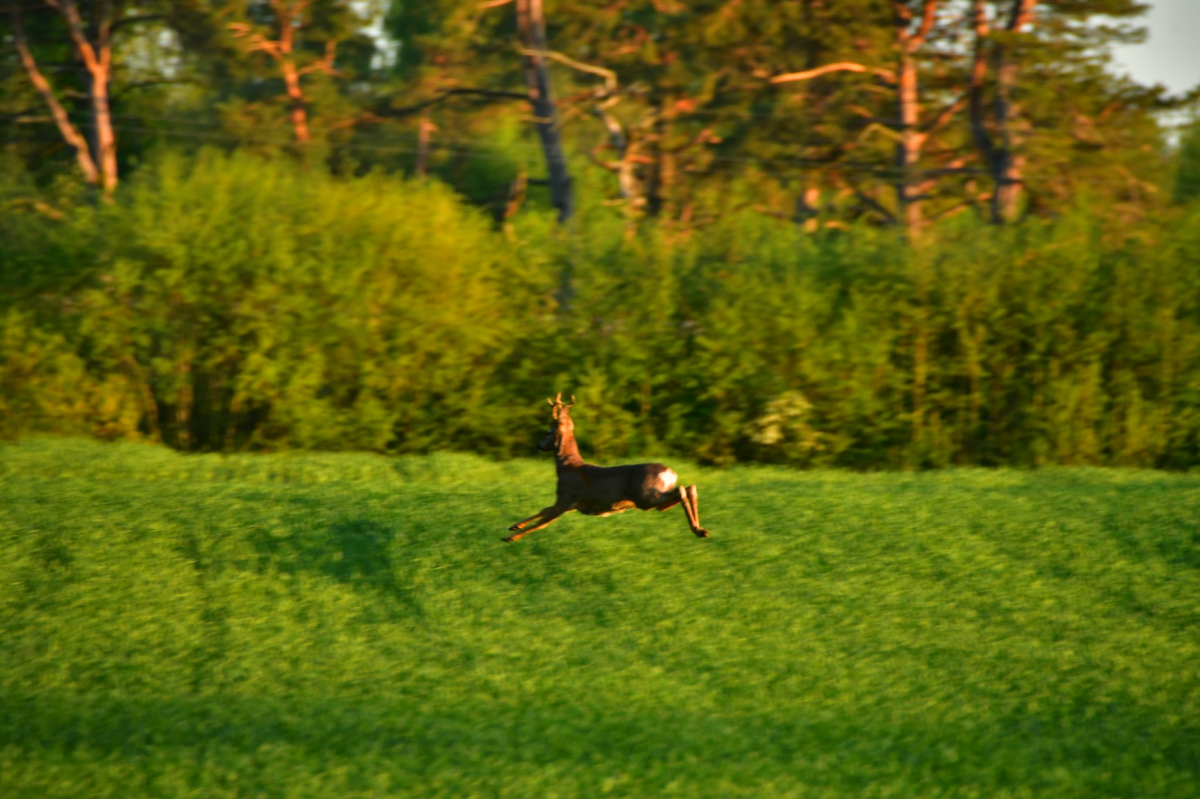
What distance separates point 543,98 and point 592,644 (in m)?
14.6

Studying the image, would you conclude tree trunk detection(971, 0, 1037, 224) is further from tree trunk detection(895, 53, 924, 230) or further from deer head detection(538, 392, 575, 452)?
deer head detection(538, 392, 575, 452)

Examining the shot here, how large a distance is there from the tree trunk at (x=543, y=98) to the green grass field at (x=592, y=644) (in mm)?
10385

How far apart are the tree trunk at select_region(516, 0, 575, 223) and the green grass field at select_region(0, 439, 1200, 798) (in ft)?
34.1

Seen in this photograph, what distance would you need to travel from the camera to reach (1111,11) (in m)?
16.6

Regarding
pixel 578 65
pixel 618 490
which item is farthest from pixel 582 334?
pixel 618 490

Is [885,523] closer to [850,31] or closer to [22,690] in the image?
[22,690]

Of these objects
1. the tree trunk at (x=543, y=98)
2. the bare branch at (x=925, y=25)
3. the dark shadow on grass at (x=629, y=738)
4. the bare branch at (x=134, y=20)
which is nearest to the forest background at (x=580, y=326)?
the bare branch at (x=925, y=25)

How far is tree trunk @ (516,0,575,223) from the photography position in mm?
18484

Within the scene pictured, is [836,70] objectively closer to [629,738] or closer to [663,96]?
[663,96]

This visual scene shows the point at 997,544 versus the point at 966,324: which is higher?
the point at 966,324

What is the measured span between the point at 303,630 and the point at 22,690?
1.39 metres

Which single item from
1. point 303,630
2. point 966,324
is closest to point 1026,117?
point 966,324

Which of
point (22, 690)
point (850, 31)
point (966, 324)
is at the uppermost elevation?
point (850, 31)

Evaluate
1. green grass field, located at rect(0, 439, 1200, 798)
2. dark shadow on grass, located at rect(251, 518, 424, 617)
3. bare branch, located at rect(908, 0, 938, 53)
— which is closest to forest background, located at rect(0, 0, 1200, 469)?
bare branch, located at rect(908, 0, 938, 53)
